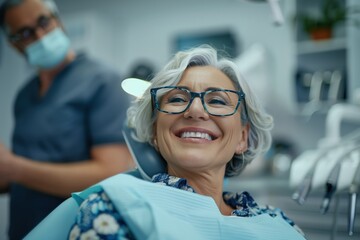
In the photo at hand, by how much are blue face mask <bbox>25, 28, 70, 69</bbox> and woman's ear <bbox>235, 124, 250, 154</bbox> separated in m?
0.86

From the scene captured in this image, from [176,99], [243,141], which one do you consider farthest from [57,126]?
[243,141]

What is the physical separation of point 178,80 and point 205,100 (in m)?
0.10

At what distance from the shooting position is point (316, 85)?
244cm

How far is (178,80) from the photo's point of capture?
0.99 m

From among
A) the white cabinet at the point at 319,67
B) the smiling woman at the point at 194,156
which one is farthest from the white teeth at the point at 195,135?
the white cabinet at the point at 319,67

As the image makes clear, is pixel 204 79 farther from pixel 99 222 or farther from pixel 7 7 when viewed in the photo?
pixel 7 7

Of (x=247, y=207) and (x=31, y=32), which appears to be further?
(x=31, y=32)

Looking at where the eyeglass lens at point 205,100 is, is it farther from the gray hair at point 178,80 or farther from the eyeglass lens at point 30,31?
the eyeglass lens at point 30,31

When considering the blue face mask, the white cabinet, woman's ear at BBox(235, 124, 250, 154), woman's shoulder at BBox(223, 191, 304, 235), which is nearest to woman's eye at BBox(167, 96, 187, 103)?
woman's ear at BBox(235, 124, 250, 154)

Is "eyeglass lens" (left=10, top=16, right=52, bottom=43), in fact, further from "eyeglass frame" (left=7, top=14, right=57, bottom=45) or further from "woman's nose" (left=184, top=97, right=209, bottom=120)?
"woman's nose" (left=184, top=97, right=209, bottom=120)

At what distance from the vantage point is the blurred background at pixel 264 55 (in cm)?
215

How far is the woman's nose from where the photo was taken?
3.00 feet

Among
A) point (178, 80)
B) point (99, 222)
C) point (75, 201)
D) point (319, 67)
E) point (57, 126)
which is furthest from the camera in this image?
point (319, 67)

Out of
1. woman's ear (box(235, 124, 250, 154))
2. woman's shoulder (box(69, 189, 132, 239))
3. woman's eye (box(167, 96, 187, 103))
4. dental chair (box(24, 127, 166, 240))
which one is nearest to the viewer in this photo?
woman's shoulder (box(69, 189, 132, 239))
